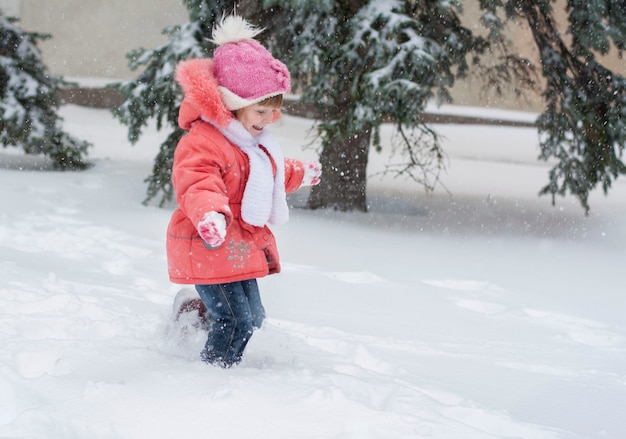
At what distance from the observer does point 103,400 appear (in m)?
2.60

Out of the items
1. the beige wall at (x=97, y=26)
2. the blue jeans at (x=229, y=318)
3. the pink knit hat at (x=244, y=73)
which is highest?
the beige wall at (x=97, y=26)

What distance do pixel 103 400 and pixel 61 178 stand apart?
730 centimetres

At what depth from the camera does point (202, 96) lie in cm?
295

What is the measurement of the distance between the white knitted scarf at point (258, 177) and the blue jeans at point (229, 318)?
12.3 inches

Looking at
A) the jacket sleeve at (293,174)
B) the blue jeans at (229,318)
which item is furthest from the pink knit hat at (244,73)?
the blue jeans at (229,318)

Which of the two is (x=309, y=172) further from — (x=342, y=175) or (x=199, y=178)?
(x=342, y=175)

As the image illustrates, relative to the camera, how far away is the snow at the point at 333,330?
2588 mm

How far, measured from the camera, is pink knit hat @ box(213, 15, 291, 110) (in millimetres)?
2994

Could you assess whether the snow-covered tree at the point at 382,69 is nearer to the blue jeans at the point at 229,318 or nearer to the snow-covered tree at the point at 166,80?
the snow-covered tree at the point at 166,80

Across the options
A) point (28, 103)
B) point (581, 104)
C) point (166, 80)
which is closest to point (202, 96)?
point (166, 80)

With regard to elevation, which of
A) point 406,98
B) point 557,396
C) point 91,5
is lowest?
point 557,396

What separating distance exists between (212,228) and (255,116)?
0.67 metres

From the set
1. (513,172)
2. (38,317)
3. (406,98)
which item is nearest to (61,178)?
(406,98)

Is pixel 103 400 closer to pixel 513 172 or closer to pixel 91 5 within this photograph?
pixel 513 172
